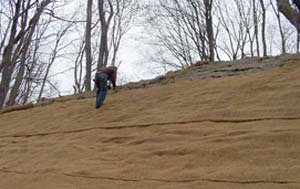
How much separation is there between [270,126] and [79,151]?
243cm

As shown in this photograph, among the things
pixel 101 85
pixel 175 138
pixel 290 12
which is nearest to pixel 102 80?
pixel 101 85

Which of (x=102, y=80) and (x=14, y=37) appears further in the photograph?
(x=14, y=37)

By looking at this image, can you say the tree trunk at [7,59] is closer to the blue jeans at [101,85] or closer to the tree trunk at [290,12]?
the blue jeans at [101,85]

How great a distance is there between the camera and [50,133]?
7398 mm

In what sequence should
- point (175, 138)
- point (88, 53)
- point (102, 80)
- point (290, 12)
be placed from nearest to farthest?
point (175, 138) < point (290, 12) < point (102, 80) < point (88, 53)

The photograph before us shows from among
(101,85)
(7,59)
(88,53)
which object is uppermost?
(88,53)

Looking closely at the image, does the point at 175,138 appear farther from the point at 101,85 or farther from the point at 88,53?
the point at 88,53

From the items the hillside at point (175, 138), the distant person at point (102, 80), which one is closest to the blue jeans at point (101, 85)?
the distant person at point (102, 80)

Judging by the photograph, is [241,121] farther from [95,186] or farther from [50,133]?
[50,133]

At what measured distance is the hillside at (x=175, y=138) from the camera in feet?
13.5

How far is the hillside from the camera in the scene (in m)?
Result: 4.11

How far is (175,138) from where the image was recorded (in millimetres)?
5449

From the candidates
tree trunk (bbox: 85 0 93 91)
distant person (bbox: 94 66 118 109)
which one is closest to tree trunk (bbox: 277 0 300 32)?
distant person (bbox: 94 66 118 109)

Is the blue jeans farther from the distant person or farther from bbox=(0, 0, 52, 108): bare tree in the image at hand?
bbox=(0, 0, 52, 108): bare tree
